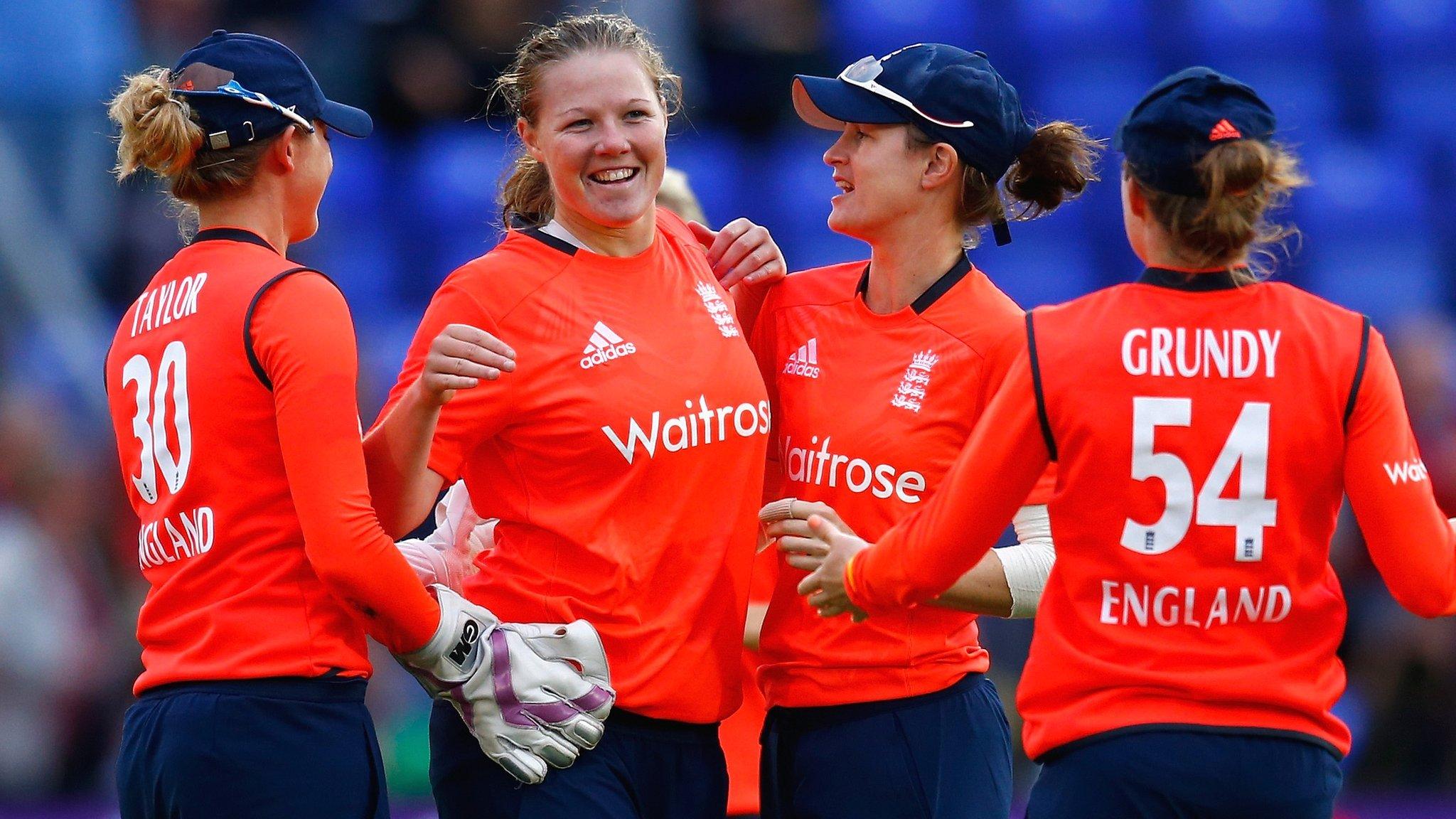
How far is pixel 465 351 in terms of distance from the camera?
9.98 ft

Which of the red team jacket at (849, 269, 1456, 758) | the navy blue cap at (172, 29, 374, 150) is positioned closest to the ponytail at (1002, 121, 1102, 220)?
the red team jacket at (849, 269, 1456, 758)

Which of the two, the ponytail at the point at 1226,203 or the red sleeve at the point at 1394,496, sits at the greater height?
the ponytail at the point at 1226,203

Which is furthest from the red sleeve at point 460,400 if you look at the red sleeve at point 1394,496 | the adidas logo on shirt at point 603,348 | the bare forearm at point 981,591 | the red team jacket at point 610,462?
the red sleeve at point 1394,496

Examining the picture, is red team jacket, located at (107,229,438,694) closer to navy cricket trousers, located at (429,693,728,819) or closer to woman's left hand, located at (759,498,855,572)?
navy cricket trousers, located at (429,693,728,819)

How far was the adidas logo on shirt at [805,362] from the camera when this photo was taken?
3.53 m

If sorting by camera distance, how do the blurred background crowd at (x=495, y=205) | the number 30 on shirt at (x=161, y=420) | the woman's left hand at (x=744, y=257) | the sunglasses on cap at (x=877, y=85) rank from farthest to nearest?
the blurred background crowd at (x=495, y=205) < the woman's left hand at (x=744, y=257) < the sunglasses on cap at (x=877, y=85) < the number 30 on shirt at (x=161, y=420)

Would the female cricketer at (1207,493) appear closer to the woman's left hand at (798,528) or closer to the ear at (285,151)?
the woman's left hand at (798,528)

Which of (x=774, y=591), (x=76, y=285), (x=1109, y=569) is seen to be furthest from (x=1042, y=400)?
(x=76, y=285)

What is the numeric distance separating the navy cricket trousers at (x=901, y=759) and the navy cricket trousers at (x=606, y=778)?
0.19 meters

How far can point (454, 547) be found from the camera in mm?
3680

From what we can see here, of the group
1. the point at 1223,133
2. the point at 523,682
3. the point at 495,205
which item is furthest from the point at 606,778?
the point at 495,205

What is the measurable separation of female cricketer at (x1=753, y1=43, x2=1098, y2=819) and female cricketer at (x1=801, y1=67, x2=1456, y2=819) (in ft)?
1.69

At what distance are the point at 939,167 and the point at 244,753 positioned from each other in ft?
5.73

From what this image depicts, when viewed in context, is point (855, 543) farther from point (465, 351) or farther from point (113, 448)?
point (113, 448)
